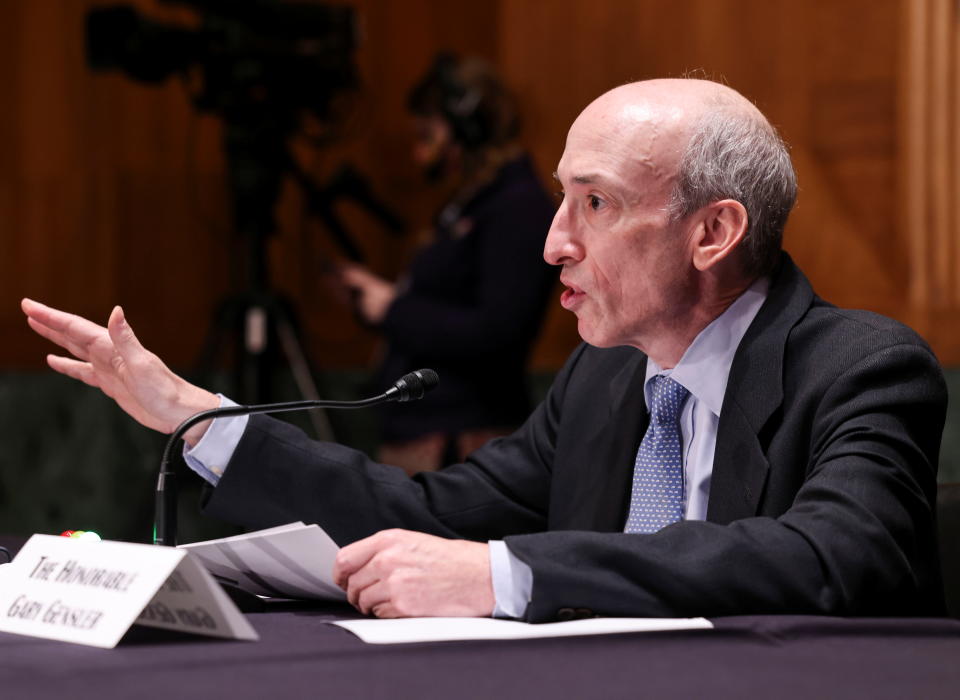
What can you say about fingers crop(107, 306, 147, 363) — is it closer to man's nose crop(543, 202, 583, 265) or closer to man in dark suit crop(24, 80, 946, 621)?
man in dark suit crop(24, 80, 946, 621)

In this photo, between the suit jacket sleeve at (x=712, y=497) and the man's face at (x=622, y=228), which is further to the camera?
the man's face at (x=622, y=228)

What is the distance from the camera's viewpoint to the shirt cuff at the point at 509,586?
1146 mm

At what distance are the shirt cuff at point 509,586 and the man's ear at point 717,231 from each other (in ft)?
1.79

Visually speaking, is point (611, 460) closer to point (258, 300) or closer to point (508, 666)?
point (508, 666)

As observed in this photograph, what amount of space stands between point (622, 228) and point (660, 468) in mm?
287

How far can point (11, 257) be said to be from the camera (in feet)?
13.6

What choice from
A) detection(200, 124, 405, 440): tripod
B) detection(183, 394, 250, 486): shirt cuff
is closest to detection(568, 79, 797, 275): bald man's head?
detection(183, 394, 250, 486): shirt cuff

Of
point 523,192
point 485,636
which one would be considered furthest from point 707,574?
point 523,192

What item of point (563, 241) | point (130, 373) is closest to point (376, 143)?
point (563, 241)

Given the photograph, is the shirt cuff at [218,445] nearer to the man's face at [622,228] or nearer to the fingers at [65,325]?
the fingers at [65,325]

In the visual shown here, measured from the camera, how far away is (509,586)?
3.76ft

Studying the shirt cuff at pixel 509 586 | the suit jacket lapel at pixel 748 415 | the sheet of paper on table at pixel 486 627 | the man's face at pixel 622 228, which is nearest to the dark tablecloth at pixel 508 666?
the sheet of paper on table at pixel 486 627

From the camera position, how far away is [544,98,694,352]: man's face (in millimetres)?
1519

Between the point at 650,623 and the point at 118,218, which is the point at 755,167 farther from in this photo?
the point at 118,218
